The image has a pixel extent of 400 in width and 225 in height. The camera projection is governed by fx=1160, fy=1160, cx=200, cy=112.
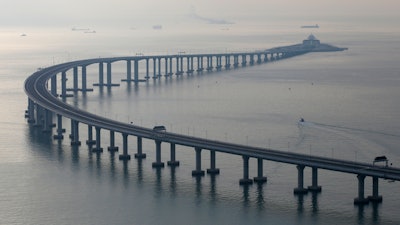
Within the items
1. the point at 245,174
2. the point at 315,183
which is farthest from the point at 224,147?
the point at 315,183

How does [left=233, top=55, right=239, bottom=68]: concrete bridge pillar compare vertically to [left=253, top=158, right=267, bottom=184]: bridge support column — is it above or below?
above

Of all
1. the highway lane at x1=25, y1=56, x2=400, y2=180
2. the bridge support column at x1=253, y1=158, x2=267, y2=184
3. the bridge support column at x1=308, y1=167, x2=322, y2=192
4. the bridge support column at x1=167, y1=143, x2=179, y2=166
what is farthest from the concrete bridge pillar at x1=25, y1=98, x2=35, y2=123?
the bridge support column at x1=308, y1=167, x2=322, y2=192

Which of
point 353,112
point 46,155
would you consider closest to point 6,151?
point 46,155

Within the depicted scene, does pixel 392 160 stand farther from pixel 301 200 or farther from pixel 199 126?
pixel 199 126

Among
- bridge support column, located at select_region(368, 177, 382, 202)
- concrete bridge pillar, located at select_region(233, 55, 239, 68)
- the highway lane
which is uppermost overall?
concrete bridge pillar, located at select_region(233, 55, 239, 68)

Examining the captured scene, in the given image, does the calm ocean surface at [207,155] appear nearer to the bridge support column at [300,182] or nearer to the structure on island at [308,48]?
the bridge support column at [300,182]

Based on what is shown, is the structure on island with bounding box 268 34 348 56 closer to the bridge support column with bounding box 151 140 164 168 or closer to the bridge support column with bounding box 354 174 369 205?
the bridge support column with bounding box 151 140 164 168

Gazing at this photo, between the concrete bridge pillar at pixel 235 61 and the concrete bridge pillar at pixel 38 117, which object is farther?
the concrete bridge pillar at pixel 235 61

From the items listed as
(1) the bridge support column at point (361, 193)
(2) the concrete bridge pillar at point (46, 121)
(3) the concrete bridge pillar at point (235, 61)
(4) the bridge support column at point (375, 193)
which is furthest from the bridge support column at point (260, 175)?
(3) the concrete bridge pillar at point (235, 61)

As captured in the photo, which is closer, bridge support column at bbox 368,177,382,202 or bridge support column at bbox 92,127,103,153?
bridge support column at bbox 368,177,382,202
